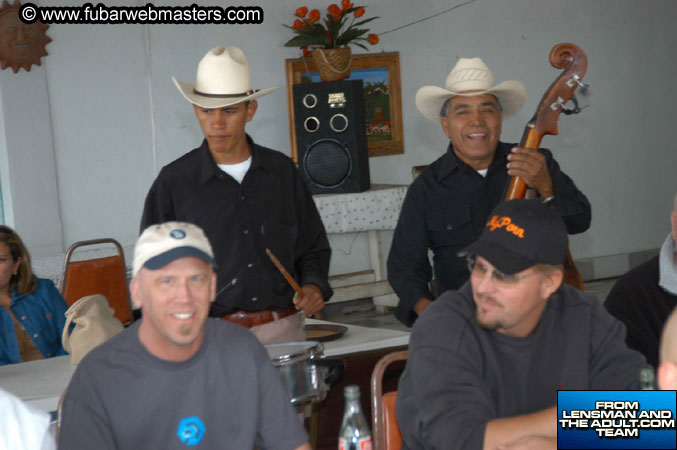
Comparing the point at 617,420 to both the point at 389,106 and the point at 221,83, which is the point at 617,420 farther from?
the point at 389,106

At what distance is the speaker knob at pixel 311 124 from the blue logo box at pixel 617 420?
519 cm

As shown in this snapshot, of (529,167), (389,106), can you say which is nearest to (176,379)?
(529,167)

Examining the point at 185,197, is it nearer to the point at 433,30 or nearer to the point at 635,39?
the point at 433,30

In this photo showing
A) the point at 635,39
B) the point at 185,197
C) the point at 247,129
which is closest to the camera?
the point at 185,197

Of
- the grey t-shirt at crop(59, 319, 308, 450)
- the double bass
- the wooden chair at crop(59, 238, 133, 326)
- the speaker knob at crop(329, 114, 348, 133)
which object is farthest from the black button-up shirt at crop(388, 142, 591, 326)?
the speaker knob at crop(329, 114, 348, 133)

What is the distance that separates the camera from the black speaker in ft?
20.9

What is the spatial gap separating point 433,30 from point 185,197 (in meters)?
4.87

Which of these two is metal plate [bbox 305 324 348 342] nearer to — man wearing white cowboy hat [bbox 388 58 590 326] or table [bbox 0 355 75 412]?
man wearing white cowboy hat [bbox 388 58 590 326]

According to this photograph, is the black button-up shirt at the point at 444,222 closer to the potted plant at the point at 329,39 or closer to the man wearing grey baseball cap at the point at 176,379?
the man wearing grey baseball cap at the point at 176,379

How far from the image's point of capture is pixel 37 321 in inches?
146

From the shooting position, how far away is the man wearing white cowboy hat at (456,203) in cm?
311

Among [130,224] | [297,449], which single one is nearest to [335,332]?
[297,449]

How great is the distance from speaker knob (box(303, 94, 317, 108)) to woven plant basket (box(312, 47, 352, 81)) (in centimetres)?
22

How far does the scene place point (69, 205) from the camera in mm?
6547
